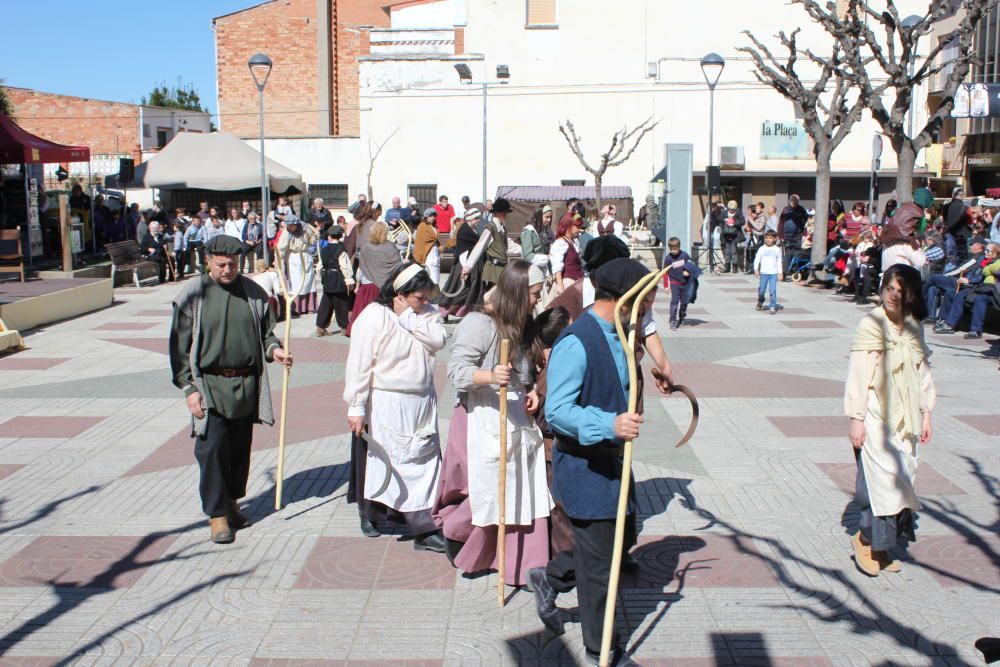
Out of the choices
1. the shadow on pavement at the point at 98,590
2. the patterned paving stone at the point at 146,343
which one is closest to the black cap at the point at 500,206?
the patterned paving stone at the point at 146,343

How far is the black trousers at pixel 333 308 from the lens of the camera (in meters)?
14.7

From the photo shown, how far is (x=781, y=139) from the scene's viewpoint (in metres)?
33.4

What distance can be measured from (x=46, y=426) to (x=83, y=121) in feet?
133

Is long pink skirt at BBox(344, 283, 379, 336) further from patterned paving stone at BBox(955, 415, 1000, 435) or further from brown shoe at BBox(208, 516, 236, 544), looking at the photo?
patterned paving stone at BBox(955, 415, 1000, 435)

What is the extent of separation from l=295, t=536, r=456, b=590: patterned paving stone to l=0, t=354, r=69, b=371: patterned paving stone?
758cm

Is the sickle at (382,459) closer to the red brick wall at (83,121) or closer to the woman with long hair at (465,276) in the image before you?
the woman with long hair at (465,276)

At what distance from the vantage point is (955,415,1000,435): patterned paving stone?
8.91m

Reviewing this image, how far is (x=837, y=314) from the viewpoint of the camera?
16969 millimetres

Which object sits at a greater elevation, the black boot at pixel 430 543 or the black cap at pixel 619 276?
the black cap at pixel 619 276

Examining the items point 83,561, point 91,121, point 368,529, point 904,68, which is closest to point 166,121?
point 91,121

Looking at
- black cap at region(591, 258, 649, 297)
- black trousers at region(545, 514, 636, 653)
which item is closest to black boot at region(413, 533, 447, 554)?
black trousers at region(545, 514, 636, 653)

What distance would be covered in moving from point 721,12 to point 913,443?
30.9 metres

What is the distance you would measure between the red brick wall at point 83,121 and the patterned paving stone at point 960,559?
43485 millimetres

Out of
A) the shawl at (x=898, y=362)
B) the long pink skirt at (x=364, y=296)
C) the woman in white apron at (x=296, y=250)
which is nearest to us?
the shawl at (x=898, y=362)
